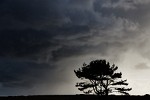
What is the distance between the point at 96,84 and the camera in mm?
76688

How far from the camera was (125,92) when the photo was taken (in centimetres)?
7612
